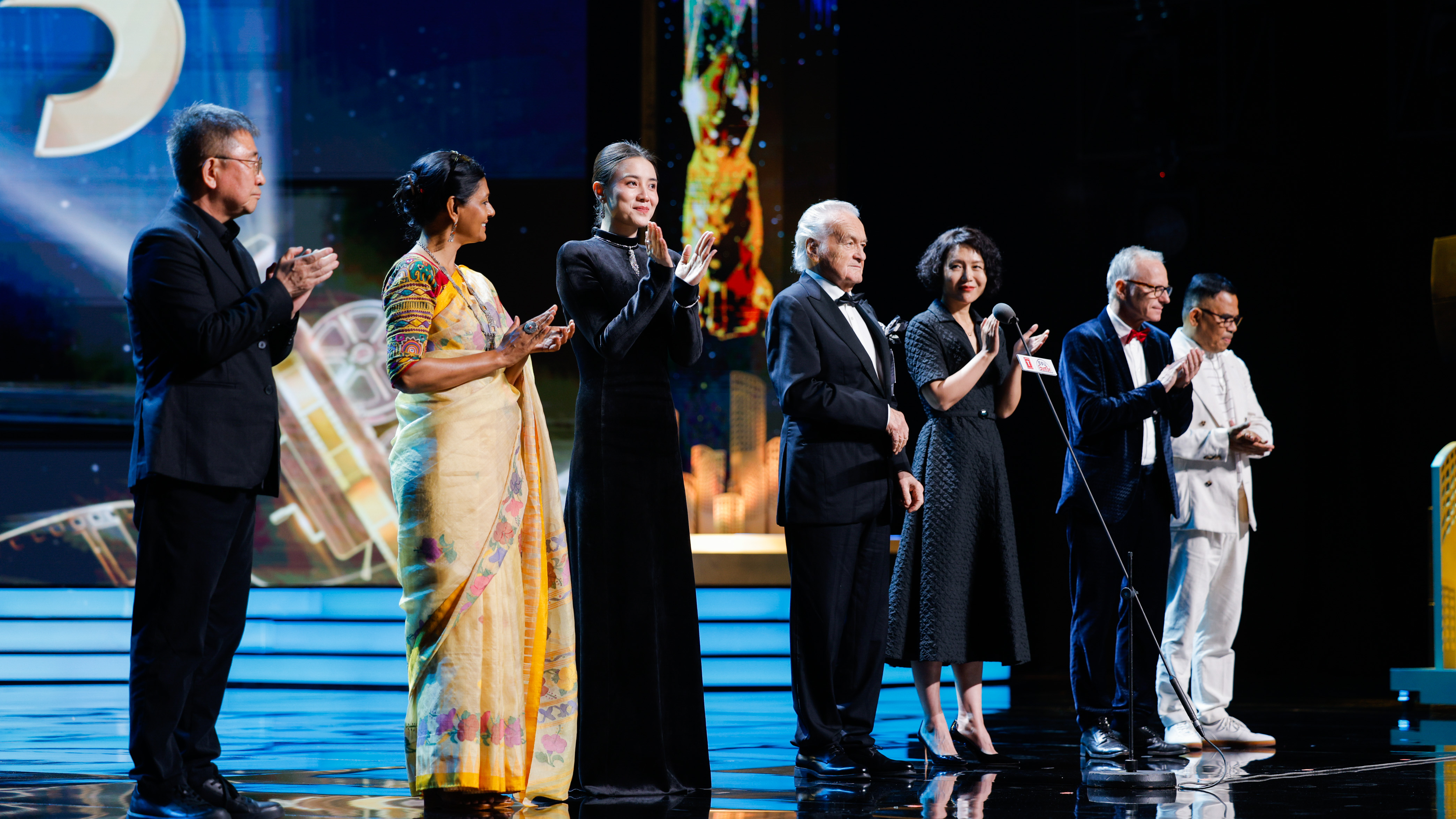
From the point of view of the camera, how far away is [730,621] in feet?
20.4

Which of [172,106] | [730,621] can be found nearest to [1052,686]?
[730,621]

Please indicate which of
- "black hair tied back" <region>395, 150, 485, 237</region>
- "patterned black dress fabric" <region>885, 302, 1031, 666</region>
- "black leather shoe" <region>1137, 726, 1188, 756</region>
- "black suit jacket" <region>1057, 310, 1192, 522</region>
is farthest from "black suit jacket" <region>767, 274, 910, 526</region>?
"black leather shoe" <region>1137, 726, 1188, 756</region>

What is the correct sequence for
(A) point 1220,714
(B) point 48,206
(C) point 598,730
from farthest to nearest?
(B) point 48,206 < (A) point 1220,714 < (C) point 598,730

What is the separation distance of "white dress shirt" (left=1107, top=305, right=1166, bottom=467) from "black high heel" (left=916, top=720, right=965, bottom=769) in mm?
1008

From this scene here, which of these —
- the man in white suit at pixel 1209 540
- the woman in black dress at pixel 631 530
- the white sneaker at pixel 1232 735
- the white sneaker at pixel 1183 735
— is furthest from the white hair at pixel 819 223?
the white sneaker at pixel 1232 735

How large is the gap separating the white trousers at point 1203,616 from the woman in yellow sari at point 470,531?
2.19 m

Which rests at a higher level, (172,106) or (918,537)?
(172,106)

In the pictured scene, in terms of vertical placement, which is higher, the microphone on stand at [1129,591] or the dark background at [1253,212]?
the dark background at [1253,212]

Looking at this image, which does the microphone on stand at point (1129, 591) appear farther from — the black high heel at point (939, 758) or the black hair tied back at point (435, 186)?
the black hair tied back at point (435, 186)

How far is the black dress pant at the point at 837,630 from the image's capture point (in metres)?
3.15

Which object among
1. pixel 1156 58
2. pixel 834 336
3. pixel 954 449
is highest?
pixel 1156 58

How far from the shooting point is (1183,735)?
387 cm

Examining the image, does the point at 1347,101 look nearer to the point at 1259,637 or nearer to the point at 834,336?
the point at 1259,637

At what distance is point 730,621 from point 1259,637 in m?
2.68
